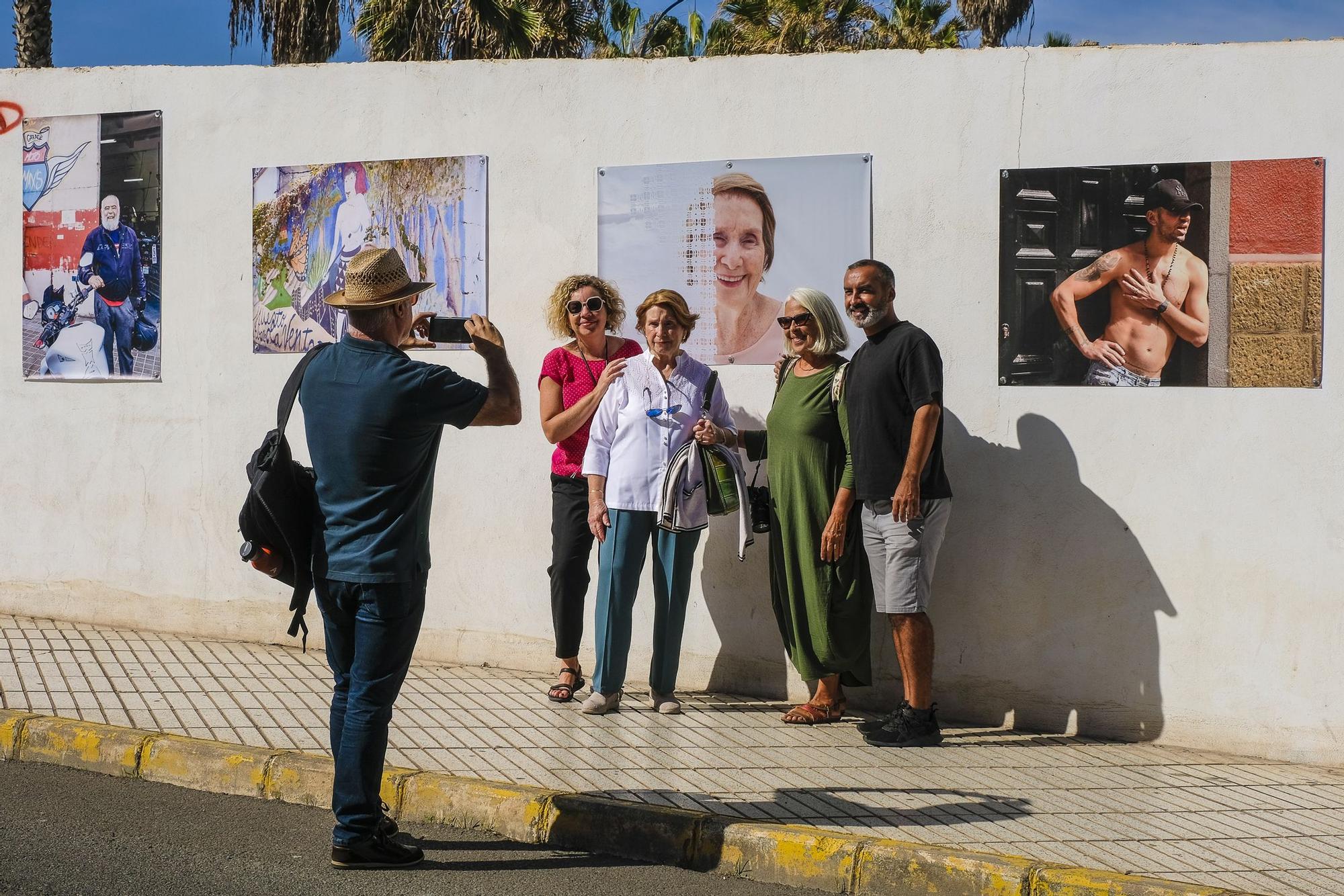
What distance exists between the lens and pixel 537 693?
22.4ft

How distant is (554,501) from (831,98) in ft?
8.23

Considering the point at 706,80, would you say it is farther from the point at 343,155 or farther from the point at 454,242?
the point at 343,155

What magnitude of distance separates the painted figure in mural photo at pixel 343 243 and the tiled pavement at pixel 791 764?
1.99 metres

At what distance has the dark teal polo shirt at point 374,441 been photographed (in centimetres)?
427

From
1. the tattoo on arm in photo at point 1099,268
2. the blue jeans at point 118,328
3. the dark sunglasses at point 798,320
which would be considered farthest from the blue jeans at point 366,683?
the blue jeans at point 118,328

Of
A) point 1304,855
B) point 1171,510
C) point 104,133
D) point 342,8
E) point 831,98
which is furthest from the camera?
point 342,8

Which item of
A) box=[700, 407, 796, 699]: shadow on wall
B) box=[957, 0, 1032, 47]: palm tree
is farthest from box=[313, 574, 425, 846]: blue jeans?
box=[957, 0, 1032, 47]: palm tree

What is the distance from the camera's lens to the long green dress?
632 centimetres

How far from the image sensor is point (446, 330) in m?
5.19

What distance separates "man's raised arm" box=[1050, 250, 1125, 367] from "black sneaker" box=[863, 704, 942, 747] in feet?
6.21

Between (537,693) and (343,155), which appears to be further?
(343,155)

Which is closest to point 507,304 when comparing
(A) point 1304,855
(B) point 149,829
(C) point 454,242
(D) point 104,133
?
(C) point 454,242

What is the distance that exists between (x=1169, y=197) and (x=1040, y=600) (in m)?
2.02

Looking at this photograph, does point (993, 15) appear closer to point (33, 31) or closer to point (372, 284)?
point (33, 31)
